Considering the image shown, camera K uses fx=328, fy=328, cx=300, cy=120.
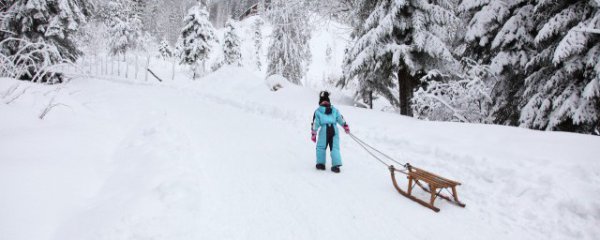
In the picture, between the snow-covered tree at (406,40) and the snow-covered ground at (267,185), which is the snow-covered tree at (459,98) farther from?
the snow-covered ground at (267,185)

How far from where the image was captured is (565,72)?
7.61 metres

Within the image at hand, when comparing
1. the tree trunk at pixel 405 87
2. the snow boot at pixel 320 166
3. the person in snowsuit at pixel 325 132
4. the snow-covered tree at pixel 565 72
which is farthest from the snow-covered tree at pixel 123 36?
the snow-covered tree at pixel 565 72

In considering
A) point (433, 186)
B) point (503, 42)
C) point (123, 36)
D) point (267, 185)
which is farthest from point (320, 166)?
point (123, 36)

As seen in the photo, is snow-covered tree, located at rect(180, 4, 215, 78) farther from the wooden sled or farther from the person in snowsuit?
the wooden sled

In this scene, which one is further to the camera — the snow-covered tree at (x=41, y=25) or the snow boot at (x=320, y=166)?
the snow-covered tree at (x=41, y=25)

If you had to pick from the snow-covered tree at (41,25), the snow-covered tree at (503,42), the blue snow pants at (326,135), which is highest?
the snow-covered tree at (41,25)

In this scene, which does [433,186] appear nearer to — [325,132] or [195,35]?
[325,132]

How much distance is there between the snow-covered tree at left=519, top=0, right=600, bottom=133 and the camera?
6973 millimetres

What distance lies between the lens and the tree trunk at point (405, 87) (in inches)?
448

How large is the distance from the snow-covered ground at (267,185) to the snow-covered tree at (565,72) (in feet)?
4.84

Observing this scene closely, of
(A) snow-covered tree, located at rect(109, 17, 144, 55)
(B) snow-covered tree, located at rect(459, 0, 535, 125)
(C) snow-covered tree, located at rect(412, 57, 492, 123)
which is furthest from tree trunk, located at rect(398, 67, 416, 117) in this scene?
(A) snow-covered tree, located at rect(109, 17, 144, 55)

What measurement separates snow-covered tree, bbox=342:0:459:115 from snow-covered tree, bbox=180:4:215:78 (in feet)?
94.1

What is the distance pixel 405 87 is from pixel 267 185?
7.83 meters

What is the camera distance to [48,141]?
515 centimetres
